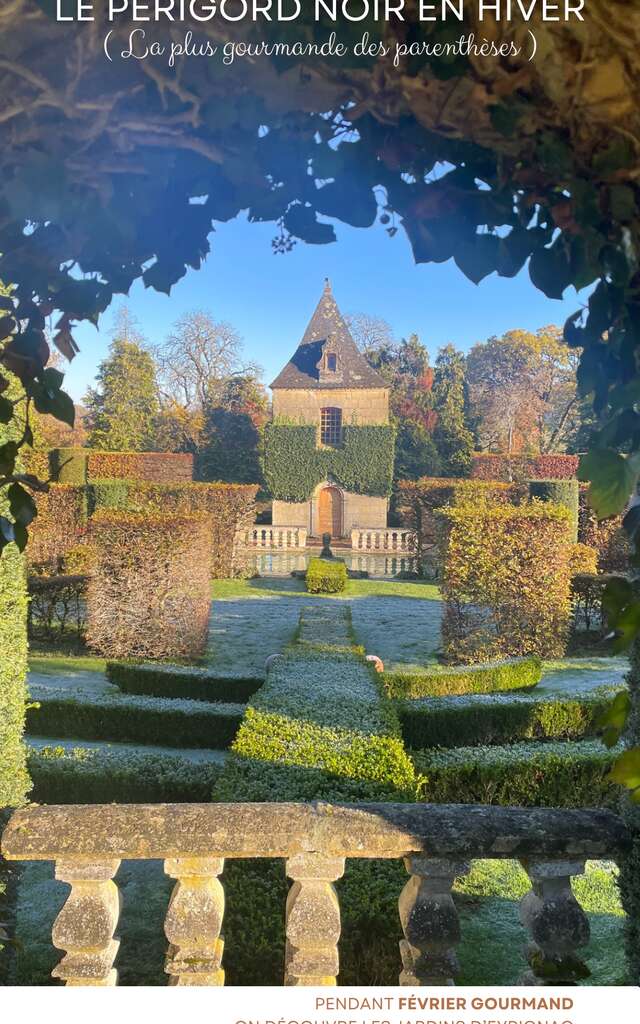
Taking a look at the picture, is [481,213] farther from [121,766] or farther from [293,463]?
[293,463]

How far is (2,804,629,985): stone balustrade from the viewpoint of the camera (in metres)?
1.72

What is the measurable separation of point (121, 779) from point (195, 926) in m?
3.47

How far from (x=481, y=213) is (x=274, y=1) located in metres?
0.53

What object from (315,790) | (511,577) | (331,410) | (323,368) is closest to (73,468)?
(331,410)

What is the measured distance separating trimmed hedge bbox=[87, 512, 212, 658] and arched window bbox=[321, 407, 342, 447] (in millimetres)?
18344

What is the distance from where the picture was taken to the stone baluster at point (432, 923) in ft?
5.80

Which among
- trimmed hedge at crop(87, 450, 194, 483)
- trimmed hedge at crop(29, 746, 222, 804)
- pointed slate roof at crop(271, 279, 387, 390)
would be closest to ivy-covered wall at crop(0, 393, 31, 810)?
trimmed hedge at crop(29, 746, 222, 804)

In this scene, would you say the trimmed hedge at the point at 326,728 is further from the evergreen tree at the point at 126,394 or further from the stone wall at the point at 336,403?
the evergreen tree at the point at 126,394

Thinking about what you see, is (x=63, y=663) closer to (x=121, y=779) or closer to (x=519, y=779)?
(x=121, y=779)

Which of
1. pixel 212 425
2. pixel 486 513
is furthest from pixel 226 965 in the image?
pixel 212 425

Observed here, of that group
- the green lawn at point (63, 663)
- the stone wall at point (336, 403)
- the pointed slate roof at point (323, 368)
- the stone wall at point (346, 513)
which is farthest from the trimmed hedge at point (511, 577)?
the pointed slate roof at point (323, 368)

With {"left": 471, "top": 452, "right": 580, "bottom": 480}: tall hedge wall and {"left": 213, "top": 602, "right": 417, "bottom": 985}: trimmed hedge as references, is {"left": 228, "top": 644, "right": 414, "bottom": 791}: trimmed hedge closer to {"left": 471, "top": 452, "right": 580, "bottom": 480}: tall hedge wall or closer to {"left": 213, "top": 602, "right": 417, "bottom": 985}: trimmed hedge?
{"left": 213, "top": 602, "right": 417, "bottom": 985}: trimmed hedge

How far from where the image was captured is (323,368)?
28734 millimetres

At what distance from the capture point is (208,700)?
8.34 m
